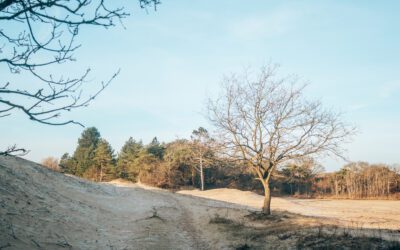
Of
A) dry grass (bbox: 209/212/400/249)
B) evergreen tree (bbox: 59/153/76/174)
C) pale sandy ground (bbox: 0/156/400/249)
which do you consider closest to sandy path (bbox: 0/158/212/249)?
pale sandy ground (bbox: 0/156/400/249)

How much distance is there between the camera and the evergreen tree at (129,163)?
59053mm

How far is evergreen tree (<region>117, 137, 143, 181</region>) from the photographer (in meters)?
59.1

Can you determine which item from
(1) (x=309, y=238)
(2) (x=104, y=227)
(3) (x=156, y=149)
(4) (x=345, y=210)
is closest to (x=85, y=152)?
(3) (x=156, y=149)

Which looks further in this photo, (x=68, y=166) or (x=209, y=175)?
(x=68, y=166)

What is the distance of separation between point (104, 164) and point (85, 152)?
34.6ft

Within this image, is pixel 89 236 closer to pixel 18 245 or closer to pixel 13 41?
pixel 18 245

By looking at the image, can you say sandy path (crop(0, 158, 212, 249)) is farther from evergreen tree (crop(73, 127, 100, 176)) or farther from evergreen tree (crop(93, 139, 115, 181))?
evergreen tree (crop(73, 127, 100, 176))

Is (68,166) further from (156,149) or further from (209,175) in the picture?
(209,175)

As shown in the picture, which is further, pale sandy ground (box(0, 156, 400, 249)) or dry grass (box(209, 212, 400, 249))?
pale sandy ground (box(0, 156, 400, 249))

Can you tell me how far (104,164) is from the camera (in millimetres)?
65062

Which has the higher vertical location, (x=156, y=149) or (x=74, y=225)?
(x=156, y=149)

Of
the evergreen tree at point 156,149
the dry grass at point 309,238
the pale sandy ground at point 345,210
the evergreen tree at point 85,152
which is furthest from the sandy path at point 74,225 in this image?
the evergreen tree at point 85,152

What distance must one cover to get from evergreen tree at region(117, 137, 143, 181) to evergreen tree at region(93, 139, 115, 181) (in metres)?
1.67

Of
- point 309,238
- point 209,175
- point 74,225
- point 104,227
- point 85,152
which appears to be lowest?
point 104,227
